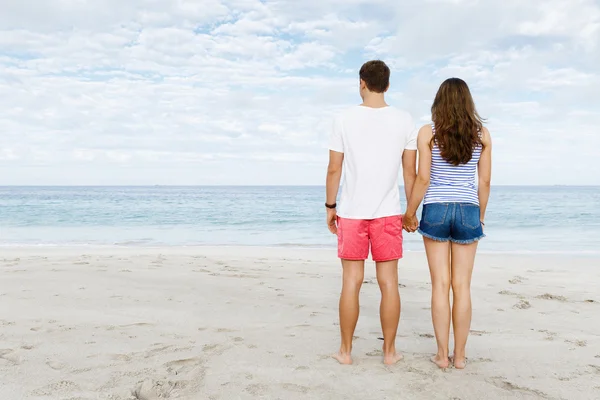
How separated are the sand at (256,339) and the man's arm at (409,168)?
1.23 metres

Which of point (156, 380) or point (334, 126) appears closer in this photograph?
point (156, 380)

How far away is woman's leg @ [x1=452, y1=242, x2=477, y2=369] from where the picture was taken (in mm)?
3334

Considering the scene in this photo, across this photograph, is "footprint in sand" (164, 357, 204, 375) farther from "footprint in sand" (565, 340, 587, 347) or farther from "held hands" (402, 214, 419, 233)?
"footprint in sand" (565, 340, 587, 347)

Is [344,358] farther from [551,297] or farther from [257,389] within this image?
[551,297]

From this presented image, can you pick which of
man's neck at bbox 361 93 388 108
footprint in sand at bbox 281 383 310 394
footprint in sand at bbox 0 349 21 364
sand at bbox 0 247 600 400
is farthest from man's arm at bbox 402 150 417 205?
footprint in sand at bbox 0 349 21 364

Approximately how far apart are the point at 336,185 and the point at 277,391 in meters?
1.35

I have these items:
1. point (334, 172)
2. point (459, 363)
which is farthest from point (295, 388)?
point (334, 172)

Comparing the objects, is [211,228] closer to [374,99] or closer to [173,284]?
[173,284]

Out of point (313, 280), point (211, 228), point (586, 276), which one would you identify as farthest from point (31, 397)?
point (211, 228)

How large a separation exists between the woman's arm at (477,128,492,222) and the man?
0.43 m


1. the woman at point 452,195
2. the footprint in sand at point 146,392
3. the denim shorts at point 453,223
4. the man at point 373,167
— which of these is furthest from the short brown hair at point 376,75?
the footprint in sand at point 146,392

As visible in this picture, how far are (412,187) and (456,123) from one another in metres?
0.50

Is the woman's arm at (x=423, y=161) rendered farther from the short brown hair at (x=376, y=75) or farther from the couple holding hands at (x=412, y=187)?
the short brown hair at (x=376, y=75)

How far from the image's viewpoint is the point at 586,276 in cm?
784
